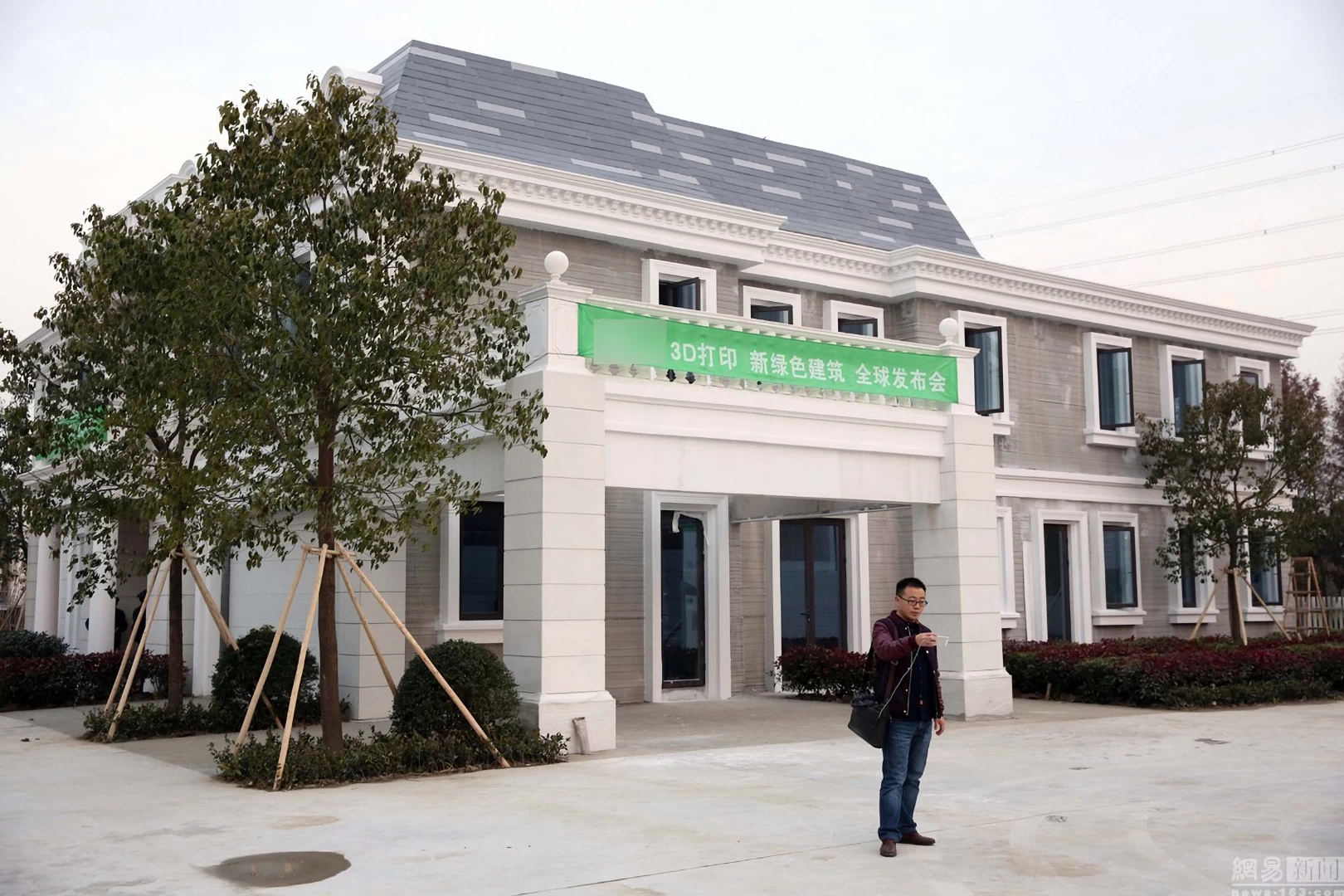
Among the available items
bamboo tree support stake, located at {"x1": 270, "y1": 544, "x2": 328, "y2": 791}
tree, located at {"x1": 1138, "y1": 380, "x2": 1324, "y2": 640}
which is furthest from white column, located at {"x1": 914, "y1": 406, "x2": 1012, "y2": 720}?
bamboo tree support stake, located at {"x1": 270, "y1": 544, "x2": 328, "y2": 791}

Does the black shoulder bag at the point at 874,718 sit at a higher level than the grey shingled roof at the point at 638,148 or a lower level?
lower

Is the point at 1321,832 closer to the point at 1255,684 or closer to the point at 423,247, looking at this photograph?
the point at 423,247

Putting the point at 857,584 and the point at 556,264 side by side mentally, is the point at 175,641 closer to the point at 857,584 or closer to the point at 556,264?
the point at 556,264

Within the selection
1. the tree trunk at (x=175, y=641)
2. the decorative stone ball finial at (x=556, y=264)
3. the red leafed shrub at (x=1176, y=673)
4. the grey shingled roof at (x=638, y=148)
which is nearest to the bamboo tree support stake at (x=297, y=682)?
the decorative stone ball finial at (x=556, y=264)

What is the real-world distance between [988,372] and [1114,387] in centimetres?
316

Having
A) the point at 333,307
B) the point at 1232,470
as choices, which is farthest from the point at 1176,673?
the point at 333,307

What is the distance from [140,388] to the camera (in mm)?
12281

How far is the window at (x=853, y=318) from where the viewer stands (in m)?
20.1

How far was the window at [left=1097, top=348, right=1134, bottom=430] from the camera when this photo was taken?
74.7ft

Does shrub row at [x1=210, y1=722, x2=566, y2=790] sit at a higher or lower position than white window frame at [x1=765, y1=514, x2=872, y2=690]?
lower

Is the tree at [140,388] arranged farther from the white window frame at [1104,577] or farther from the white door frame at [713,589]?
the white window frame at [1104,577]

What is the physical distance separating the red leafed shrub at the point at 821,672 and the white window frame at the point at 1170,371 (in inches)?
363

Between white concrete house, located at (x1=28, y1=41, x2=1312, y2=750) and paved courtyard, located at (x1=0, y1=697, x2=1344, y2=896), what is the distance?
2338 millimetres

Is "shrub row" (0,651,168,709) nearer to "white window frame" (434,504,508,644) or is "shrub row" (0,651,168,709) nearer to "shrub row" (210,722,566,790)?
"white window frame" (434,504,508,644)
